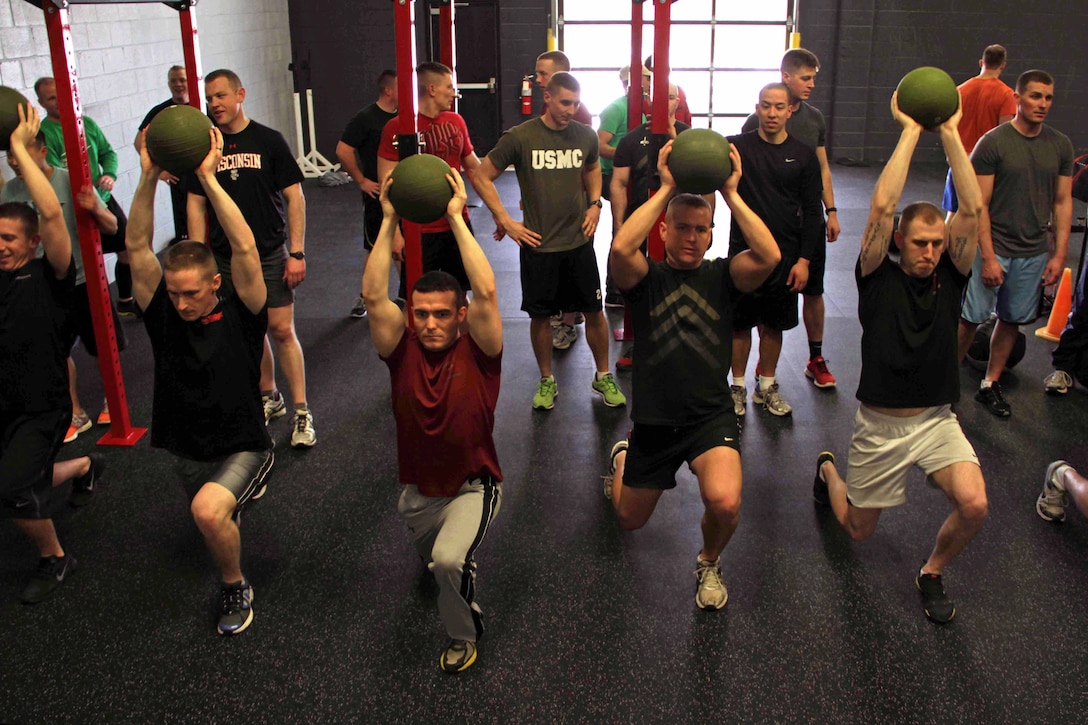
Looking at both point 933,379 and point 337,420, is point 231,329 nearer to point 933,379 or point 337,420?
point 337,420

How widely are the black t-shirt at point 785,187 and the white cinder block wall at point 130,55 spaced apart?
135 inches

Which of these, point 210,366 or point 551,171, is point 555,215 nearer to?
point 551,171

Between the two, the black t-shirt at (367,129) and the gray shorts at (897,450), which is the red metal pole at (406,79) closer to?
the gray shorts at (897,450)

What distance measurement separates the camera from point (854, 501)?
2848mm

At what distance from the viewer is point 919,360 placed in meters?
2.67

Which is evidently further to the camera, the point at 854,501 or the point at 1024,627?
the point at 854,501

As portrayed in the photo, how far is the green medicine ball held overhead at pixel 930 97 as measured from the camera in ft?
8.05

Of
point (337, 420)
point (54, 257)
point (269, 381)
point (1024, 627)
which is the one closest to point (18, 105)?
point (54, 257)

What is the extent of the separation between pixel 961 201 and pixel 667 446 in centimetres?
104

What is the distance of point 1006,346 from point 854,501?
5.68ft

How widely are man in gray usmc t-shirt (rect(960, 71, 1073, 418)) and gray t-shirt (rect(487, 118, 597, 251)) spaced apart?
64.0 inches

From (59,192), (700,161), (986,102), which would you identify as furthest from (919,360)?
(986,102)

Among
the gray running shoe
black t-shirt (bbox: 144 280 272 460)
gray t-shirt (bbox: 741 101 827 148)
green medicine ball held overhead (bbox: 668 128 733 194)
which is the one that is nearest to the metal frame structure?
black t-shirt (bbox: 144 280 272 460)

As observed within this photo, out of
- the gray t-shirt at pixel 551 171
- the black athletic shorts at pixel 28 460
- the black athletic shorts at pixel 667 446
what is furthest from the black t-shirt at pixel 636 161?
the black athletic shorts at pixel 28 460
